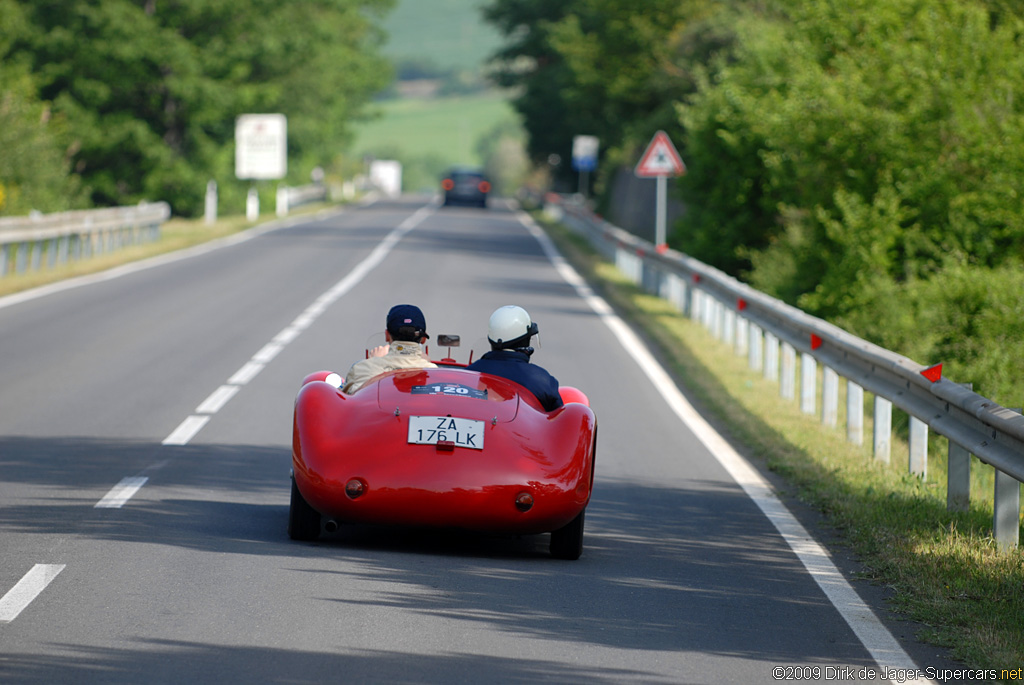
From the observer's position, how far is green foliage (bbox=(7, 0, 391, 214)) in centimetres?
5225

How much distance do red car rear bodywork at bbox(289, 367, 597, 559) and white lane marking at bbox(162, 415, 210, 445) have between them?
3.35m

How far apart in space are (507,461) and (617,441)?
4211 mm

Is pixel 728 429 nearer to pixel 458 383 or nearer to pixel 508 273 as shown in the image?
pixel 458 383

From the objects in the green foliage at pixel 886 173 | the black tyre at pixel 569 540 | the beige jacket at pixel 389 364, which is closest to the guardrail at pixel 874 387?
the green foliage at pixel 886 173

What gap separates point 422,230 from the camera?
142 ft

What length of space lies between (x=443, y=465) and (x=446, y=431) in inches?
6.6

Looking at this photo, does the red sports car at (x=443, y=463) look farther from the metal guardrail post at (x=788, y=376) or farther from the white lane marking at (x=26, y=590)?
the metal guardrail post at (x=788, y=376)

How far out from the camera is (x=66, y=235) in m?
27.6

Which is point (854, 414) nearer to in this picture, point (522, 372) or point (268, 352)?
point (522, 372)

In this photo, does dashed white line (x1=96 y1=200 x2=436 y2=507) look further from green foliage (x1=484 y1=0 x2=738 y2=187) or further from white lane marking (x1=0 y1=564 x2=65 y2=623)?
green foliage (x1=484 y1=0 x2=738 y2=187)

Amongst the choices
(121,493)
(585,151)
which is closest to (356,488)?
(121,493)

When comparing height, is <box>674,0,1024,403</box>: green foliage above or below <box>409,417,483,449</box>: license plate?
above

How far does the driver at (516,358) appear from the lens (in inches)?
316

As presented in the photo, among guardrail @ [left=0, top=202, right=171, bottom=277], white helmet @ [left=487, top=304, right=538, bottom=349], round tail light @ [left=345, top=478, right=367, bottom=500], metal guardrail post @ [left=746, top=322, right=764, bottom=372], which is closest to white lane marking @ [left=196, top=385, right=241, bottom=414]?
white helmet @ [left=487, top=304, right=538, bottom=349]
